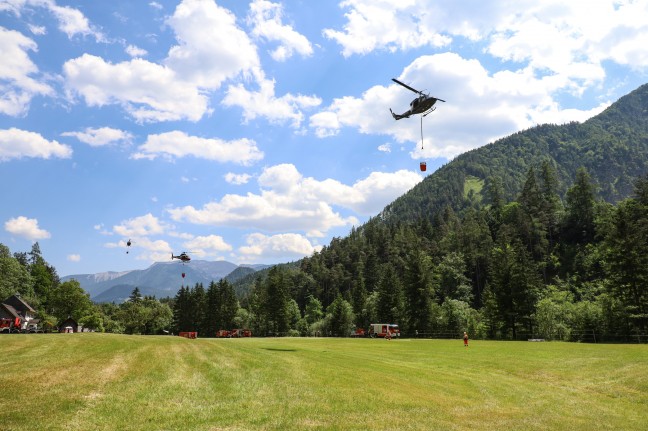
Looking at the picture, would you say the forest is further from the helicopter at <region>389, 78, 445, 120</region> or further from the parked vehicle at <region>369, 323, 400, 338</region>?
the helicopter at <region>389, 78, 445, 120</region>

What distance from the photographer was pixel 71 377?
1728 cm

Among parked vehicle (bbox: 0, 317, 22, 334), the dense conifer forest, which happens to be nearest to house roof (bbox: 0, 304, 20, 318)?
the dense conifer forest

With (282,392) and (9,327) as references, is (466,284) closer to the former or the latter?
(9,327)

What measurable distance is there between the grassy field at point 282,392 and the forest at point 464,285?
37.0m

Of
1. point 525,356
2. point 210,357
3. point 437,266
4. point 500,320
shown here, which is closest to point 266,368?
point 210,357

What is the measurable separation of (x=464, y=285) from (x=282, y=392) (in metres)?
123

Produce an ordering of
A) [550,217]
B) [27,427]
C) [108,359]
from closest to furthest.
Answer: [27,427], [108,359], [550,217]

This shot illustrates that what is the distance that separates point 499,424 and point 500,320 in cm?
6558

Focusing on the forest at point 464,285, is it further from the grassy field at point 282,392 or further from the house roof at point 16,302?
the grassy field at point 282,392

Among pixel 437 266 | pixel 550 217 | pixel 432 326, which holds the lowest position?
pixel 432 326

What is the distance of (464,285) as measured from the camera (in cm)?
13125

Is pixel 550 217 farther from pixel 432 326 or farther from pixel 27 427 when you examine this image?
pixel 27 427

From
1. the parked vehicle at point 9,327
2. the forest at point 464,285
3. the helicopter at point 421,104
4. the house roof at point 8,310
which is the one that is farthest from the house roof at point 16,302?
the helicopter at point 421,104

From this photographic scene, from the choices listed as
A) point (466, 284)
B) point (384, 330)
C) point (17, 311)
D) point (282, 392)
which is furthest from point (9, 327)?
point (466, 284)
